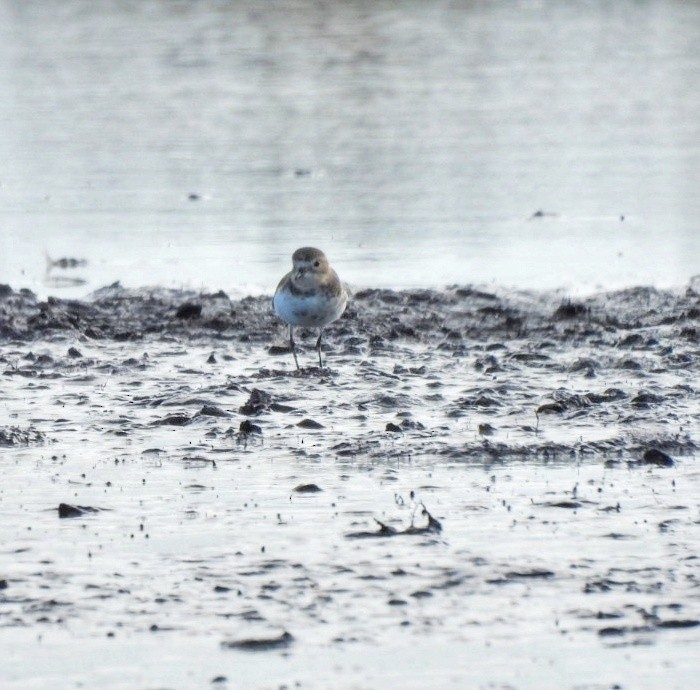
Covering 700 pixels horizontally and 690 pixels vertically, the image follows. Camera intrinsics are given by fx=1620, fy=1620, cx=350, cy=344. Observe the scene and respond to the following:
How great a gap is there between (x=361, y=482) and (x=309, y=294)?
114 inches

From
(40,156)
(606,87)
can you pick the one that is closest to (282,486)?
(40,156)

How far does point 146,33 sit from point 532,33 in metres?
8.49

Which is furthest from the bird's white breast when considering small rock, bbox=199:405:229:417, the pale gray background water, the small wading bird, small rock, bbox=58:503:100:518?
small rock, bbox=58:503:100:518

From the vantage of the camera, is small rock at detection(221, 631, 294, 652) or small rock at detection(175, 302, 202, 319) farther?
small rock at detection(175, 302, 202, 319)

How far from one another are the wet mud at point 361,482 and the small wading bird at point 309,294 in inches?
12.2

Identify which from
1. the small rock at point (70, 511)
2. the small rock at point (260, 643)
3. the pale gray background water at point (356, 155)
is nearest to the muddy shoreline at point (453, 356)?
the pale gray background water at point (356, 155)

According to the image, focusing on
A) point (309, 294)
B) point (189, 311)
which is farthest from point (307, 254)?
point (189, 311)

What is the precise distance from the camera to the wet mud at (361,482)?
5367mm

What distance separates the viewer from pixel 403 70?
90.3 feet

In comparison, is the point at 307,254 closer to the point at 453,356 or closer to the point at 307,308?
the point at 307,308

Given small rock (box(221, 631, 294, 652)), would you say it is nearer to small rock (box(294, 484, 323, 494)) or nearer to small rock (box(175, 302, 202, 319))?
small rock (box(294, 484, 323, 494))

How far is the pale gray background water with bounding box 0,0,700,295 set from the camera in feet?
44.3

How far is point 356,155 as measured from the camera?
1878 cm

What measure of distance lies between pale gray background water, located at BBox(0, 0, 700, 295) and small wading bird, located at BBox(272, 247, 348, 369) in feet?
7.63
